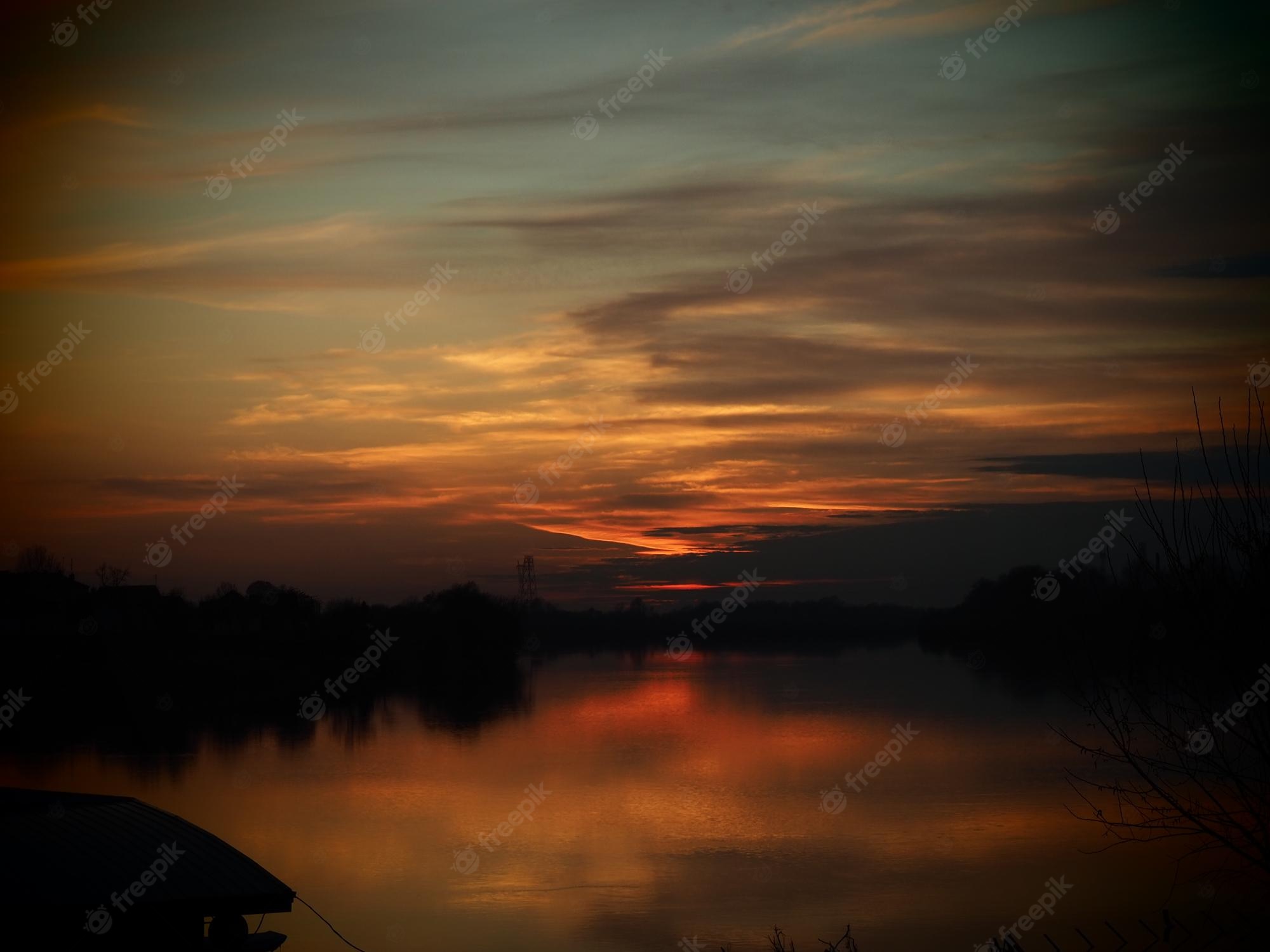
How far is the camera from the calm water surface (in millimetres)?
17391

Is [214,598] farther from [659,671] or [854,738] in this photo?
[854,738]

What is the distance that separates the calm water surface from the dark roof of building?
6147 millimetres

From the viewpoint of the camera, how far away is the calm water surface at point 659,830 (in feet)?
57.1

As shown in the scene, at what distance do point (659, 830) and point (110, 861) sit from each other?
14899mm

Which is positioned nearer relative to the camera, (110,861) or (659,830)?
(110,861)

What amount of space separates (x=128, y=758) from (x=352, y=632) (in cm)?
3431

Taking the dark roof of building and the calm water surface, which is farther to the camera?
the calm water surface

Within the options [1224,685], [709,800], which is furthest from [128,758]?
[1224,685]

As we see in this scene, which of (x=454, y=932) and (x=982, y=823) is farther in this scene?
(x=982, y=823)

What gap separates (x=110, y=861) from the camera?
10266 millimetres

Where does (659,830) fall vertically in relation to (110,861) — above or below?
above

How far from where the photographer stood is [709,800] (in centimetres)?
2708

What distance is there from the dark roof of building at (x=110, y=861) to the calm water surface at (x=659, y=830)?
6.15m

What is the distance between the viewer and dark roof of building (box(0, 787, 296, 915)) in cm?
994
